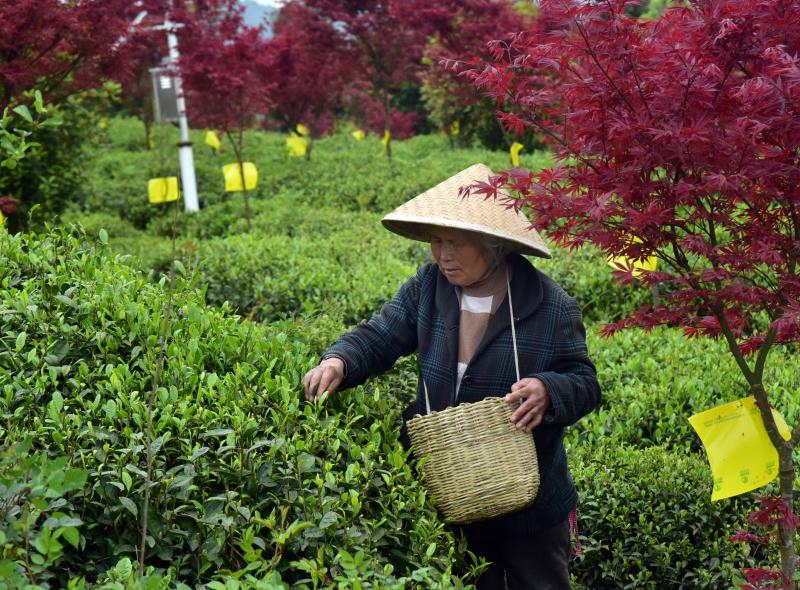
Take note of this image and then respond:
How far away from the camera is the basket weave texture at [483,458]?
7.70ft

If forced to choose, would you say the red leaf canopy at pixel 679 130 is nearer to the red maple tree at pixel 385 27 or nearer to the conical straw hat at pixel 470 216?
the conical straw hat at pixel 470 216

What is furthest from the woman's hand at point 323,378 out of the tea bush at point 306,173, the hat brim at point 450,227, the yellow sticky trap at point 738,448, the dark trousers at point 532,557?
the tea bush at point 306,173

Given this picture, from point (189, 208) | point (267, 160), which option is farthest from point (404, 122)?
point (189, 208)

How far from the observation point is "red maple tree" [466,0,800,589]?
2271 millimetres

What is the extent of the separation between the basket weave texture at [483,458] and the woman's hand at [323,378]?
1.08 ft

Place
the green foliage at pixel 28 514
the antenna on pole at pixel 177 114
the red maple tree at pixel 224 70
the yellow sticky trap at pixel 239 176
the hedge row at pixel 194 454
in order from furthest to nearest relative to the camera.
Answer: the antenna on pole at pixel 177 114 < the red maple tree at pixel 224 70 < the yellow sticky trap at pixel 239 176 < the hedge row at pixel 194 454 < the green foliage at pixel 28 514

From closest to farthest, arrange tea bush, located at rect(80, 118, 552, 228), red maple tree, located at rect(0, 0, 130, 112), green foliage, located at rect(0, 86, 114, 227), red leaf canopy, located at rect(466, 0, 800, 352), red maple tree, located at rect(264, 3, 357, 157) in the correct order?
red leaf canopy, located at rect(466, 0, 800, 352), red maple tree, located at rect(0, 0, 130, 112), green foliage, located at rect(0, 86, 114, 227), tea bush, located at rect(80, 118, 552, 228), red maple tree, located at rect(264, 3, 357, 157)

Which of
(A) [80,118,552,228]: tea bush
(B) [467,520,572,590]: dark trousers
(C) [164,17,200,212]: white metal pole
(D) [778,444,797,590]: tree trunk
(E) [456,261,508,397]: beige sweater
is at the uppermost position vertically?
(E) [456,261,508,397]: beige sweater

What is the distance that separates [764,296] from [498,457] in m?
0.88

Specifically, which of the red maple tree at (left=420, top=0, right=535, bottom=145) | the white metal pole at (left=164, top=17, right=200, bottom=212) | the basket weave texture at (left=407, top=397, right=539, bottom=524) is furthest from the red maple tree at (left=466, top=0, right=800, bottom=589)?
the white metal pole at (left=164, top=17, right=200, bottom=212)

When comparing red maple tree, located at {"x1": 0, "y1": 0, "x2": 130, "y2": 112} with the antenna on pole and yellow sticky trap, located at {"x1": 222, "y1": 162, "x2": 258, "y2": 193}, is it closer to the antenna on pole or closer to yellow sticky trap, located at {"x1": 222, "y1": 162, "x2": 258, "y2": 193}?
yellow sticky trap, located at {"x1": 222, "y1": 162, "x2": 258, "y2": 193}

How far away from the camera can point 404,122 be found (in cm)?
1859

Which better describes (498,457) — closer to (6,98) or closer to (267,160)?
(6,98)

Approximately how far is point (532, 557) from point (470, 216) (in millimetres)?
1012
